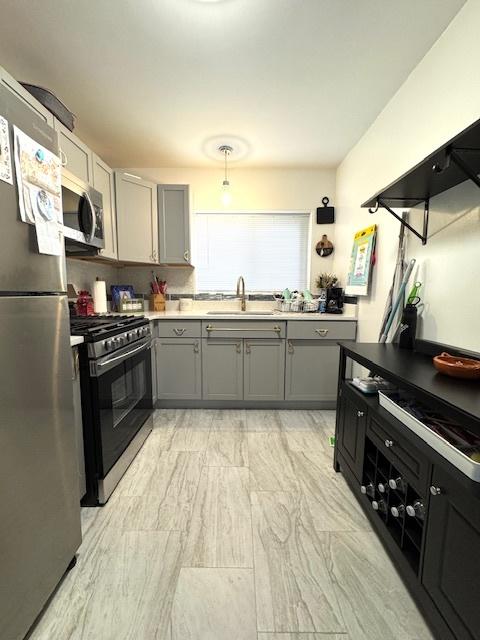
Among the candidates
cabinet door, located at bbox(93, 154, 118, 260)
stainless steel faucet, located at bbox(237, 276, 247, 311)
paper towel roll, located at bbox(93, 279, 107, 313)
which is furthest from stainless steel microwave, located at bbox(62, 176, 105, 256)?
stainless steel faucet, located at bbox(237, 276, 247, 311)

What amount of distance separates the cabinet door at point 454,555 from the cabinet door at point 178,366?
205 cm

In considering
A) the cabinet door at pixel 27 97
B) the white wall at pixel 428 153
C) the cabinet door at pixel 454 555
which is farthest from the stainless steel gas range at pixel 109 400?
the white wall at pixel 428 153

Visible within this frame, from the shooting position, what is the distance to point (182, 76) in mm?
1707

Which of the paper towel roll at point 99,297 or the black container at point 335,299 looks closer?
the paper towel roll at point 99,297

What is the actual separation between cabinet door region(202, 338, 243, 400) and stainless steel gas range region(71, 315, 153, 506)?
0.74 metres

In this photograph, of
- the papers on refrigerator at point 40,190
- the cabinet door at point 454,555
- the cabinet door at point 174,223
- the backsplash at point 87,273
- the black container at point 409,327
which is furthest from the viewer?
the cabinet door at point 174,223

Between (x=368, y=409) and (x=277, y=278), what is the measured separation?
2093mm

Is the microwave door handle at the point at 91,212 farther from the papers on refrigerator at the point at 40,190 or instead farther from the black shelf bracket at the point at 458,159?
the black shelf bracket at the point at 458,159

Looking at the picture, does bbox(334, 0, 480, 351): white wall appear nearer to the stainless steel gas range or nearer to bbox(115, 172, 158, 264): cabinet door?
the stainless steel gas range

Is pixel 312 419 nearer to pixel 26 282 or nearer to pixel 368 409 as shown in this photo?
pixel 368 409

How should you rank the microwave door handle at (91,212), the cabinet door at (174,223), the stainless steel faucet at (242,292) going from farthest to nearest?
the stainless steel faucet at (242,292) → the cabinet door at (174,223) → the microwave door handle at (91,212)

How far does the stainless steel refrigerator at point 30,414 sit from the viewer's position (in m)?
0.81

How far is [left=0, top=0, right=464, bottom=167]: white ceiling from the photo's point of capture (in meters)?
1.31

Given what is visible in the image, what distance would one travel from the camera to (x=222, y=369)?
2676 millimetres
